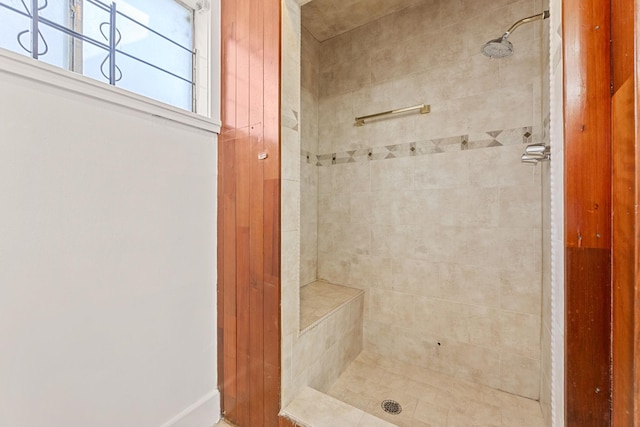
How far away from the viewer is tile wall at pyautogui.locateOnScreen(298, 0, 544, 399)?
5.00 feet

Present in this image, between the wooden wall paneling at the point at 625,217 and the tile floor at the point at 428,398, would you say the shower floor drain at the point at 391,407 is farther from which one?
the wooden wall paneling at the point at 625,217

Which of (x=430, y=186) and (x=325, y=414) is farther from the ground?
(x=430, y=186)

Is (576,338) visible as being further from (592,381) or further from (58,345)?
(58,345)

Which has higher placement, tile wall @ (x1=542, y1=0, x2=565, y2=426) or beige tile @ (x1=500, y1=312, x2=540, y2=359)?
tile wall @ (x1=542, y1=0, x2=565, y2=426)

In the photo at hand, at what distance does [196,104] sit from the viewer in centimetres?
139

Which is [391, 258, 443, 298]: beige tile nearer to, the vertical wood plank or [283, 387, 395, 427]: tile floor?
[283, 387, 395, 427]: tile floor

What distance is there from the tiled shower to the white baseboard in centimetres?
43

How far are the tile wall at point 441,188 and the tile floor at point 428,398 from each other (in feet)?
0.28

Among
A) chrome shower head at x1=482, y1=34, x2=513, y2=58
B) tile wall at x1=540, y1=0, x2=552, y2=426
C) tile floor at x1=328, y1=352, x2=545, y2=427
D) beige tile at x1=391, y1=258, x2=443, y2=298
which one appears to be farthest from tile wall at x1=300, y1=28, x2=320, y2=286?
tile wall at x1=540, y1=0, x2=552, y2=426

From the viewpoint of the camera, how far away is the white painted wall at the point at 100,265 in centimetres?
80

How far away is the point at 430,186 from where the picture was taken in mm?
1801

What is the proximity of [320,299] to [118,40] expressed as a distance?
5.90 ft

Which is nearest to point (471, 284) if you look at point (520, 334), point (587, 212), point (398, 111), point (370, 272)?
point (520, 334)

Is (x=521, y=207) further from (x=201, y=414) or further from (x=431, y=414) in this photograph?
(x=201, y=414)
